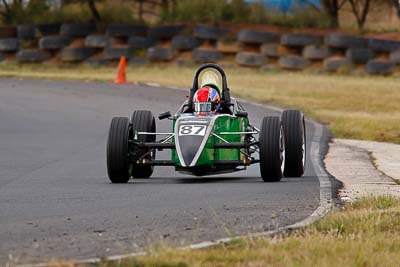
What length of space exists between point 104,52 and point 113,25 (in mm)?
1129

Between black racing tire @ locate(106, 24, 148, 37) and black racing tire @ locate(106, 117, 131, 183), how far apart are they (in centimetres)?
3094

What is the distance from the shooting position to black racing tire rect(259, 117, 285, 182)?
44.7 ft

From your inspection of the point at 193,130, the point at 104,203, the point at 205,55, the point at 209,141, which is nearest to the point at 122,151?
the point at 193,130

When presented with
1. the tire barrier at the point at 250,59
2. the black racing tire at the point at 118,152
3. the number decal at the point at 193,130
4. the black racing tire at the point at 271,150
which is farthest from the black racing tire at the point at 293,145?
the tire barrier at the point at 250,59

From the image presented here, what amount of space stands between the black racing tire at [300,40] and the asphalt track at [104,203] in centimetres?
1943

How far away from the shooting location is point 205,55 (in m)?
43.1

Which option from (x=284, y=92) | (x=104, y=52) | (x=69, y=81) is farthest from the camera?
(x=104, y=52)

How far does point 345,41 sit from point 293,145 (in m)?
26.4

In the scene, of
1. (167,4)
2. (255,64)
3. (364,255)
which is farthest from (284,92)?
(364,255)

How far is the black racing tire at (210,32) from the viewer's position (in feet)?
143

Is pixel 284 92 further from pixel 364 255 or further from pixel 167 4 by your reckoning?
pixel 364 255

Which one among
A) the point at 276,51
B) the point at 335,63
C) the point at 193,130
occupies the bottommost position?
the point at 335,63

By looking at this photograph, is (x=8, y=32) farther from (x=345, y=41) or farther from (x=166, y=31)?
(x=345, y=41)

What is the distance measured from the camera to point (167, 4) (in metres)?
49.1
